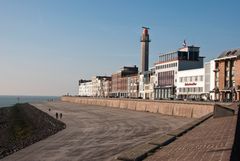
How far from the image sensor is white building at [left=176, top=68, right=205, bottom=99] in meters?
114

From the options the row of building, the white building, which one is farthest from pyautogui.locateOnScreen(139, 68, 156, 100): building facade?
the white building

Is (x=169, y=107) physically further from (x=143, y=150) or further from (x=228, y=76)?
(x=143, y=150)

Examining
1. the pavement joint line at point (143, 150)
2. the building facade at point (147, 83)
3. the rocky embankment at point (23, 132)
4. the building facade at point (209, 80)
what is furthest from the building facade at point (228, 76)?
the pavement joint line at point (143, 150)

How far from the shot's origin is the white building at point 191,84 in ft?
375

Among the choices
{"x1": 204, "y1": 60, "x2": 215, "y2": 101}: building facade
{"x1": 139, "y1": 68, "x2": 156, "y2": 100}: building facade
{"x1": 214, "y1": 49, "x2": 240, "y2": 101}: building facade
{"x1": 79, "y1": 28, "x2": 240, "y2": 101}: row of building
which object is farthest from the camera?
{"x1": 139, "y1": 68, "x2": 156, "y2": 100}: building facade

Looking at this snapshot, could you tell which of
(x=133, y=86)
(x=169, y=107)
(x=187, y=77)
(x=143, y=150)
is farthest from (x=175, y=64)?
(x=143, y=150)

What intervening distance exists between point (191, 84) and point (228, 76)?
72.0 ft

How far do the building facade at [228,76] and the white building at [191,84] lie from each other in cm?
998

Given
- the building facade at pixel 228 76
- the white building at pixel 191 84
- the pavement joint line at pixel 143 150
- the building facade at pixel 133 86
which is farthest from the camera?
the building facade at pixel 133 86

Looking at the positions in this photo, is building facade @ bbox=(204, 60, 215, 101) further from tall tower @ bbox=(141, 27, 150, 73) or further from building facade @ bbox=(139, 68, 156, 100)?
tall tower @ bbox=(141, 27, 150, 73)

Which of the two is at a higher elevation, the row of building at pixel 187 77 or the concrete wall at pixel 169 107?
the row of building at pixel 187 77

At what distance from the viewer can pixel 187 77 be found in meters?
122

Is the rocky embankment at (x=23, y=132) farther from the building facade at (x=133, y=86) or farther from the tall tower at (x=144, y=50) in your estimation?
the tall tower at (x=144, y=50)

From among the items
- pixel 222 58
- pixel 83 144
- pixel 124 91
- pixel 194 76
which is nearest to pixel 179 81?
pixel 194 76
